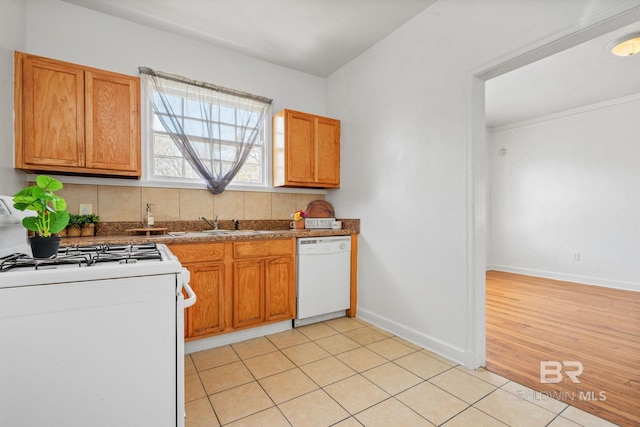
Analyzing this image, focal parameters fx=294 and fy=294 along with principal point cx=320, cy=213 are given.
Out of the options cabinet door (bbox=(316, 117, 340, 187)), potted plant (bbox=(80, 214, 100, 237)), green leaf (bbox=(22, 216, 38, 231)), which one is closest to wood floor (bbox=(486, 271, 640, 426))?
cabinet door (bbox=(316, 117, 340, 187))

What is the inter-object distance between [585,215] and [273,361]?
16.3 feet

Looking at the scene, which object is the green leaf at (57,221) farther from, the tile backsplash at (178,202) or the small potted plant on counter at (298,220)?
the small potted plant on counter at (298,220)

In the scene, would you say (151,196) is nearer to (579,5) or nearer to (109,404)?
(109,404)

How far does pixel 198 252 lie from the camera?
2.29 metres

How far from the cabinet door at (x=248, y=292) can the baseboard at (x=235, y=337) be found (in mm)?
112

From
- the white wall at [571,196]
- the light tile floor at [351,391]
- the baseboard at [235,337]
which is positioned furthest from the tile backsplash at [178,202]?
the white wall at [571,196]

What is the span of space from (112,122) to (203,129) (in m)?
0.78

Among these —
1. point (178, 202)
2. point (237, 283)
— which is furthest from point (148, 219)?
point (237, 283)

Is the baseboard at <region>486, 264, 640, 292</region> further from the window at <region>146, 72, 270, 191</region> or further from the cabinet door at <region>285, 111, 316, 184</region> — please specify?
the window at <region>146, 72, 270, 191</region>

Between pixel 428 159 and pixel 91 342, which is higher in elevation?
pixel 428 159

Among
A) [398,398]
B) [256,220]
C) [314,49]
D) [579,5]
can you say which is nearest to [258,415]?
→ [398,398]

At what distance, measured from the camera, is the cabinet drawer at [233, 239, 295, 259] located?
2.49 metres

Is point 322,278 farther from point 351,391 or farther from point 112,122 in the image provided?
point 112,122

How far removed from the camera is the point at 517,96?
4039 mm
